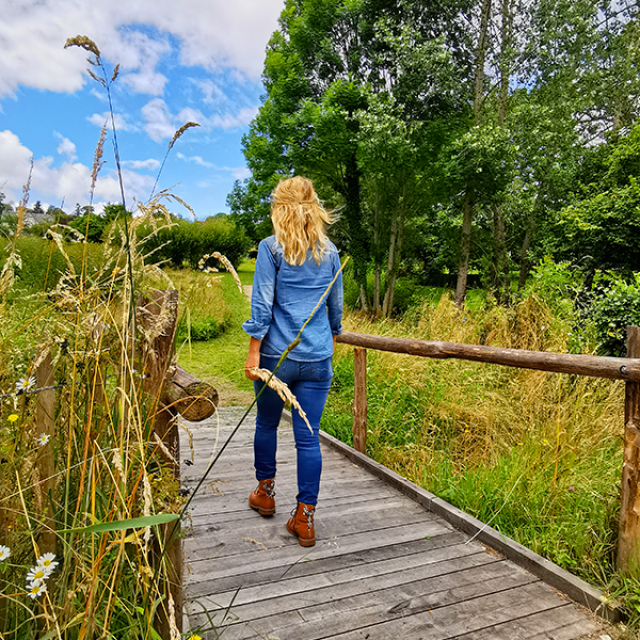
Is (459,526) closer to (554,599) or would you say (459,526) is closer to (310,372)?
(554,599)

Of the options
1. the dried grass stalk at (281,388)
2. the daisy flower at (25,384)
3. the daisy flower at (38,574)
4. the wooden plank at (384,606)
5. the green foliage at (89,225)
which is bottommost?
the wooden plank at (384,606)

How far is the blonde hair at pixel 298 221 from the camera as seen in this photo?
2.46m

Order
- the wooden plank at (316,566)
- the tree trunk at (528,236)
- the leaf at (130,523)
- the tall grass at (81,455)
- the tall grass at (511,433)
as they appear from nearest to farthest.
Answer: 1. the leaf at (130,523)
2. the tall grass at (81,455)
3. the wooden plank at (316,566)
4. the tall grass at (511,433)
5. the tree trunk at (528,236)

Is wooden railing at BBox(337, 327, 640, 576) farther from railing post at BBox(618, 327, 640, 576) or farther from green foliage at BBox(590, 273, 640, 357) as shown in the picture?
green foliage at BBox(590, 273, 640, 357)

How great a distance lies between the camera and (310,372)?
2.50 metres

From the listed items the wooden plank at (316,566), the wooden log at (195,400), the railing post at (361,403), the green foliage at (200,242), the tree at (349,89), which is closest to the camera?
the wooden log at (195,400)

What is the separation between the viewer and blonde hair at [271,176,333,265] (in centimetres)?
246

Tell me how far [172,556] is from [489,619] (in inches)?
57.6

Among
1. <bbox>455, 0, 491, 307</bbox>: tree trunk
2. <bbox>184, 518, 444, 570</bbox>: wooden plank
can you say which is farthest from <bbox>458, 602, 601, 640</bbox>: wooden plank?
<bbox>455, 0, 491, 307</bbox>: tree trunk

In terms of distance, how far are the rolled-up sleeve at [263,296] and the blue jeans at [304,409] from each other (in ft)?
0.55

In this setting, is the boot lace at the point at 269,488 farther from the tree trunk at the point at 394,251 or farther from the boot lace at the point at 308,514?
the tree trunk at the point at 394,251

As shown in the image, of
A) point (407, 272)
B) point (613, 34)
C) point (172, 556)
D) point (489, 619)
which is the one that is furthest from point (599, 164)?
point (172, 556)

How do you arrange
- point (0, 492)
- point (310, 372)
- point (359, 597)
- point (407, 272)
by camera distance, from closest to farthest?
point (0, 492), point (359, 597), point (310, 372), point (407, 272)

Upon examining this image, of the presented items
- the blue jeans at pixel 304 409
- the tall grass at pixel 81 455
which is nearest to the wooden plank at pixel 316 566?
the blue jeans at pixel 304 409
